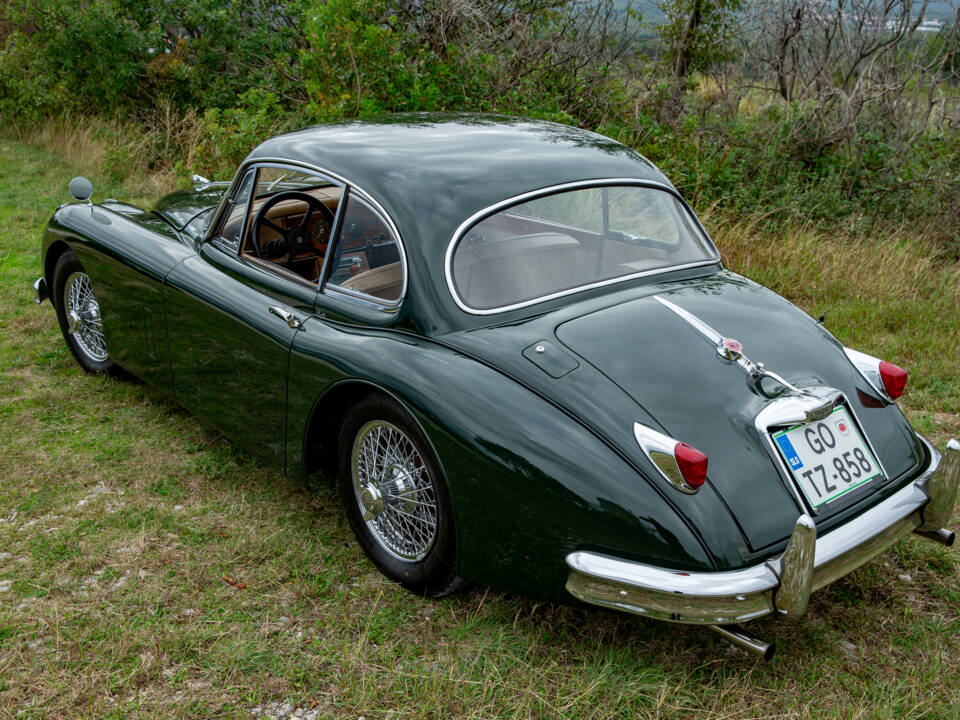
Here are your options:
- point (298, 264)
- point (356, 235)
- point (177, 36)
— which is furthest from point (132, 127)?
point (356, 235)

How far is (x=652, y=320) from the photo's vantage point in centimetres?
288

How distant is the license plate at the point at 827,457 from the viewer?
2529mm

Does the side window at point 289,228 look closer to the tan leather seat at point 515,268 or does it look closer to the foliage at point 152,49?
the tan leather seat at point 515,268

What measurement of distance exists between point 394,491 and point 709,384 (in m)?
1.15

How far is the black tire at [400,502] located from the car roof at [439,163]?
0.45m

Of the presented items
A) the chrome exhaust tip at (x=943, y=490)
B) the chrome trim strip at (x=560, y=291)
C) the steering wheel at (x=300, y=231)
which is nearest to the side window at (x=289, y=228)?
the steering wheel at (x=300, y=231)

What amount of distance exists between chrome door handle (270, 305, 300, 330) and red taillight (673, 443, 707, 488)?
5.33 feet

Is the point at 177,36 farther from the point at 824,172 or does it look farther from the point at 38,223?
the point at 824,172

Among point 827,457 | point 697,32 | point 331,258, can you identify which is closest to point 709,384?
point 827,457

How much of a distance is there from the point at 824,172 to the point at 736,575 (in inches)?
263

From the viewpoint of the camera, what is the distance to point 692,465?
2.34 meters

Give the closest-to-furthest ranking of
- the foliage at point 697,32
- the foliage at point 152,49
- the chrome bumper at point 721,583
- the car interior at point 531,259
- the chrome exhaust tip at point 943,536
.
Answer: the chrome bumper at point 721,583 < the chrome exhaust tip at point 943,536 < the car interior at point 531,259 < the foliage at point 697,32 < the foliage at point 152,49

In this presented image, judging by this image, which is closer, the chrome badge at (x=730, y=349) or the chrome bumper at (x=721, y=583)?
the chrome bumper at (x=721, y=583)

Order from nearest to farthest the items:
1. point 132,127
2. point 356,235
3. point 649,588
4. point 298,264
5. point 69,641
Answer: point 649,588 → point 69,641 → point 356,235 → point 298,264 → point 132,127
